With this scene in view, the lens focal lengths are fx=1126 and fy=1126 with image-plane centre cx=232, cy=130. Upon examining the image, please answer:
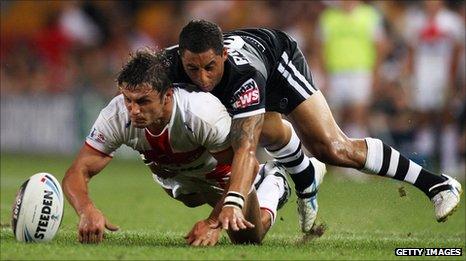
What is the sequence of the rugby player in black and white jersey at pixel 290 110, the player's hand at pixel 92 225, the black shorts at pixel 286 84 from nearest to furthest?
1. the player's hand at pixel 92 225
2. the rugby player in black and white jersey at pixel 290 110
3. the black shorts at pixel 286 84

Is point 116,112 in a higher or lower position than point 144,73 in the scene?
lower

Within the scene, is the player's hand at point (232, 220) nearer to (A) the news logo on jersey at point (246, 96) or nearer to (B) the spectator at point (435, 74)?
(A) the news logo on jersey at point (246, 96)

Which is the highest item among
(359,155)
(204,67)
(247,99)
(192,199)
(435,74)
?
(204,67)

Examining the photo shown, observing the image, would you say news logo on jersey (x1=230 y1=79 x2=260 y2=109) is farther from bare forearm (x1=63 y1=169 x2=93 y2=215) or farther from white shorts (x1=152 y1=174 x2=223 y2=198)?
bare forearm (x1=63 y1=169 x2=93 y2=215)

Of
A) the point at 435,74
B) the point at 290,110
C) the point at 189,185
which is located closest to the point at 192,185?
the point at 189,185

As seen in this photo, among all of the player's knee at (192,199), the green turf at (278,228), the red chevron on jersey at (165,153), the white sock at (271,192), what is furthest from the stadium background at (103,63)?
the red chevron on jersey at (165,153)

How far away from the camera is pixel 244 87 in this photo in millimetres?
8148

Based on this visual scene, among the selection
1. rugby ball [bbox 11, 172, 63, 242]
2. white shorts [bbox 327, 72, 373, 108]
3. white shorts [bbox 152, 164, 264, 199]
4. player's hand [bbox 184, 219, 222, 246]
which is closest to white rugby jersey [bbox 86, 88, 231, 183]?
rugby ball [bbox 11, 172, 63, 242]

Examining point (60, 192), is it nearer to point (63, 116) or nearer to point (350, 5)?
point (350, 5)

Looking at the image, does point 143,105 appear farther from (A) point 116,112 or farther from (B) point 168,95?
(A) point 116,112

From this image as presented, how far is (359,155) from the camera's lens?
9.38 metres

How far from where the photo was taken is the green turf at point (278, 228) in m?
7.52

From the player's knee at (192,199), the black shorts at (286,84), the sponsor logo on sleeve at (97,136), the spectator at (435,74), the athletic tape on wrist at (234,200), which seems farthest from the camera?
the spectator at (435,74)

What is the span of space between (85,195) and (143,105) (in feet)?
2.62
